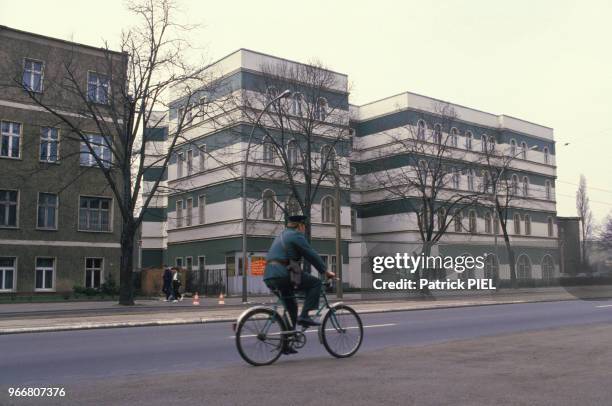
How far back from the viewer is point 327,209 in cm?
4650

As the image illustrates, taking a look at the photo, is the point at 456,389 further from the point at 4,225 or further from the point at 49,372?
the point at 4,225

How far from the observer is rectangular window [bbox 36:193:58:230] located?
36.2 m

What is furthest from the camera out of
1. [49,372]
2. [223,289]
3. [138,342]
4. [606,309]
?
[223,289]

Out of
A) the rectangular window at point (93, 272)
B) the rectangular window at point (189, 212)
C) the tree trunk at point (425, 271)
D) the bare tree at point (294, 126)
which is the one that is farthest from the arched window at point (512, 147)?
the rectangular window at point (93, 272)

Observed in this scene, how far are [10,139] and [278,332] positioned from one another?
32.0 m

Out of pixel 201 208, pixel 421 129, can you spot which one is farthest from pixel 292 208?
pixel 421 129

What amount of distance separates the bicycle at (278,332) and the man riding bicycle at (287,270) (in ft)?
0.31

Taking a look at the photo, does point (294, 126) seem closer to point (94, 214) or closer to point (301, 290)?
point (94, 214)

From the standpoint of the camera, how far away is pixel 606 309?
19.6 meters

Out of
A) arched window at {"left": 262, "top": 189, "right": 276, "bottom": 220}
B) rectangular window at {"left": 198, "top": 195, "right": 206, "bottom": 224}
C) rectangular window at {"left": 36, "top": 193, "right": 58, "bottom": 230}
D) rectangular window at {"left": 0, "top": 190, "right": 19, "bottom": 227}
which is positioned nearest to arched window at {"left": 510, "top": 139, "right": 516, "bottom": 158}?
arched window at {"left": 262, "top": 189, "right": 276, "bottom": 220}

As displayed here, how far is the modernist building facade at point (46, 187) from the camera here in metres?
35.0

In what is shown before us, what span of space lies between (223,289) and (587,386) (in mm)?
34412

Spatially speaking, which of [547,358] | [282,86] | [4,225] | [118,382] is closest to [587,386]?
[547,358]

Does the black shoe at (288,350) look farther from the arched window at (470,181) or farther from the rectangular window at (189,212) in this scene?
the arched window at (470,181)
